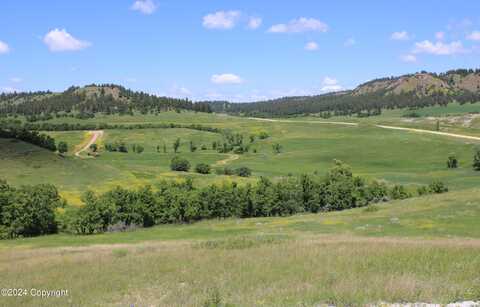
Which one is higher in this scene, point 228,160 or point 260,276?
point 260,276

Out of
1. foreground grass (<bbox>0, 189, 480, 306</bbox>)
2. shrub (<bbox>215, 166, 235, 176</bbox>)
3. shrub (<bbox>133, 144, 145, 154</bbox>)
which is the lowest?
shrub (<bbox>215, 166, 235, 176</bbox>)

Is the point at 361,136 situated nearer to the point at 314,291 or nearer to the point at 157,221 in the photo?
the point at 157,221

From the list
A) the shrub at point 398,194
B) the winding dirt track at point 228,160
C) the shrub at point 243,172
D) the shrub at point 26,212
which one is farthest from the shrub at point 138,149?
the shrub at point 398,194

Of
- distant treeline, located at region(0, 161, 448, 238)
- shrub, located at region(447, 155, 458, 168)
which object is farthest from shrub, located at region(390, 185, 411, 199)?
shrub, located at region(447, 155, 458, 168)

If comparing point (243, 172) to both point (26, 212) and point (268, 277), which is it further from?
point (268, 277)

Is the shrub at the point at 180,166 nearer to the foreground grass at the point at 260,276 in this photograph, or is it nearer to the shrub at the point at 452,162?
the shrub at the point at 452,162

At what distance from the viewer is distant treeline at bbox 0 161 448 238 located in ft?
194

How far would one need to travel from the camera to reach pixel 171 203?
6500 cm

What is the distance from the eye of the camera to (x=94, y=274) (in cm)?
1619

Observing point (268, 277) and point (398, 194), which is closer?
point (268, 277)

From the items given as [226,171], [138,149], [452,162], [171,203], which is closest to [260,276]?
[171,203]

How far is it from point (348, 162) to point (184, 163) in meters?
53.8

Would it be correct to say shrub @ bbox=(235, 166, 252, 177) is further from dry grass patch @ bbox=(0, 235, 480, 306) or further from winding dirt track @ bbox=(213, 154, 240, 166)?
dry grass patch @ bbox=(0, 235, 480, 306)

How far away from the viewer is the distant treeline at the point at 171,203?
59125mm
